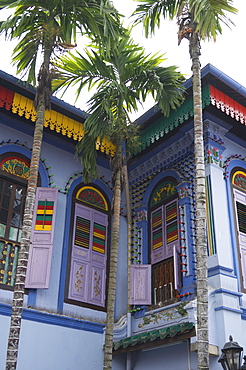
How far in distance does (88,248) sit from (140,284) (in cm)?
130

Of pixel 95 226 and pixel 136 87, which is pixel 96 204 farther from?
pixel 136 87

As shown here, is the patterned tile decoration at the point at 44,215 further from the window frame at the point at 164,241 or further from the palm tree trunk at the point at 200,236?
the palm tree trunk at the point at 200,236

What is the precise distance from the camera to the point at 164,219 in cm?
1031

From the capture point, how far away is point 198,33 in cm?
767

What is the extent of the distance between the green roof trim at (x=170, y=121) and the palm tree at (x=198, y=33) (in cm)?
159

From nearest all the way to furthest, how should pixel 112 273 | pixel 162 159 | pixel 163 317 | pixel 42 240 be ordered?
pixel 112 273 < pixel 163 317 < pixel 42 240 < pixel 162 159

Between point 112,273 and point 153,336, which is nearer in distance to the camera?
point 112,273

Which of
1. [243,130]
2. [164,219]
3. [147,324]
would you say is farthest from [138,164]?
[147,324]

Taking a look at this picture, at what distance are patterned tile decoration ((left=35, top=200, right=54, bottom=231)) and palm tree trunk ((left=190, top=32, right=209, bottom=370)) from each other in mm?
3593

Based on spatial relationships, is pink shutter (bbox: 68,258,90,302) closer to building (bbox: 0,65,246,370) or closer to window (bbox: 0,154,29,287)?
building (bbox: 0,65,246,370)

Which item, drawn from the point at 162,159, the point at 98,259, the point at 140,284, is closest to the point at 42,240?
the point at 98,259

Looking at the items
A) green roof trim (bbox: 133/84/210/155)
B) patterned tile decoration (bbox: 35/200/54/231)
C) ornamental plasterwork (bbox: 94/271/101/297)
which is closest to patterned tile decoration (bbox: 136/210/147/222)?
green roof trim (bbox: 133/84/210/155)

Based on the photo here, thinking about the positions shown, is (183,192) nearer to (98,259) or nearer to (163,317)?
(98,259)

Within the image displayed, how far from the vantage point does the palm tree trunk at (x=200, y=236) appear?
6.15 m
